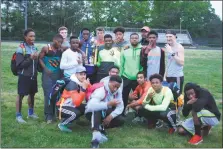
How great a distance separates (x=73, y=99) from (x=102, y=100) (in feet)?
1.47

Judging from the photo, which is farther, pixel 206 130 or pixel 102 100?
pixel 206 130

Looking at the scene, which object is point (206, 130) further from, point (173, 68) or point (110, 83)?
point (110, 83)

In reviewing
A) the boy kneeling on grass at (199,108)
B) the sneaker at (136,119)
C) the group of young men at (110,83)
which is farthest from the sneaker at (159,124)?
the boy kneeling on grass at (199,108)

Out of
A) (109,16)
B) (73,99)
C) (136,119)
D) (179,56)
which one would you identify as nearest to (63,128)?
(73,99)

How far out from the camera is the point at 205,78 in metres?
11.9

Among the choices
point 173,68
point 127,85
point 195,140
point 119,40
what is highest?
point 119,40

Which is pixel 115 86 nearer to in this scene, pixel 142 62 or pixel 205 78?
pixel 142 62

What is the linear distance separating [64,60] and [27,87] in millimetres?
765

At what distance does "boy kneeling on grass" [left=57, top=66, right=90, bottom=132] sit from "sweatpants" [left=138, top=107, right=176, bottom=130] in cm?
99

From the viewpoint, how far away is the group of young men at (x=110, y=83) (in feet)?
16.2

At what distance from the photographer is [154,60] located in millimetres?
5598

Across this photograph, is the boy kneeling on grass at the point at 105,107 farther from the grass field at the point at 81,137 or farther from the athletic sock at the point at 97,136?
the grass field at the point at 81,137

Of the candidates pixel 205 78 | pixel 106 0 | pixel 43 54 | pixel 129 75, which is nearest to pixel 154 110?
pixel 129 75

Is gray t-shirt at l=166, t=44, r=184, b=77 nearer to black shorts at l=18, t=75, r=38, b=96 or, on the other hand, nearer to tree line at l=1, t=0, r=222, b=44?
black shorts at l=18, t=75, r=38, b=96
